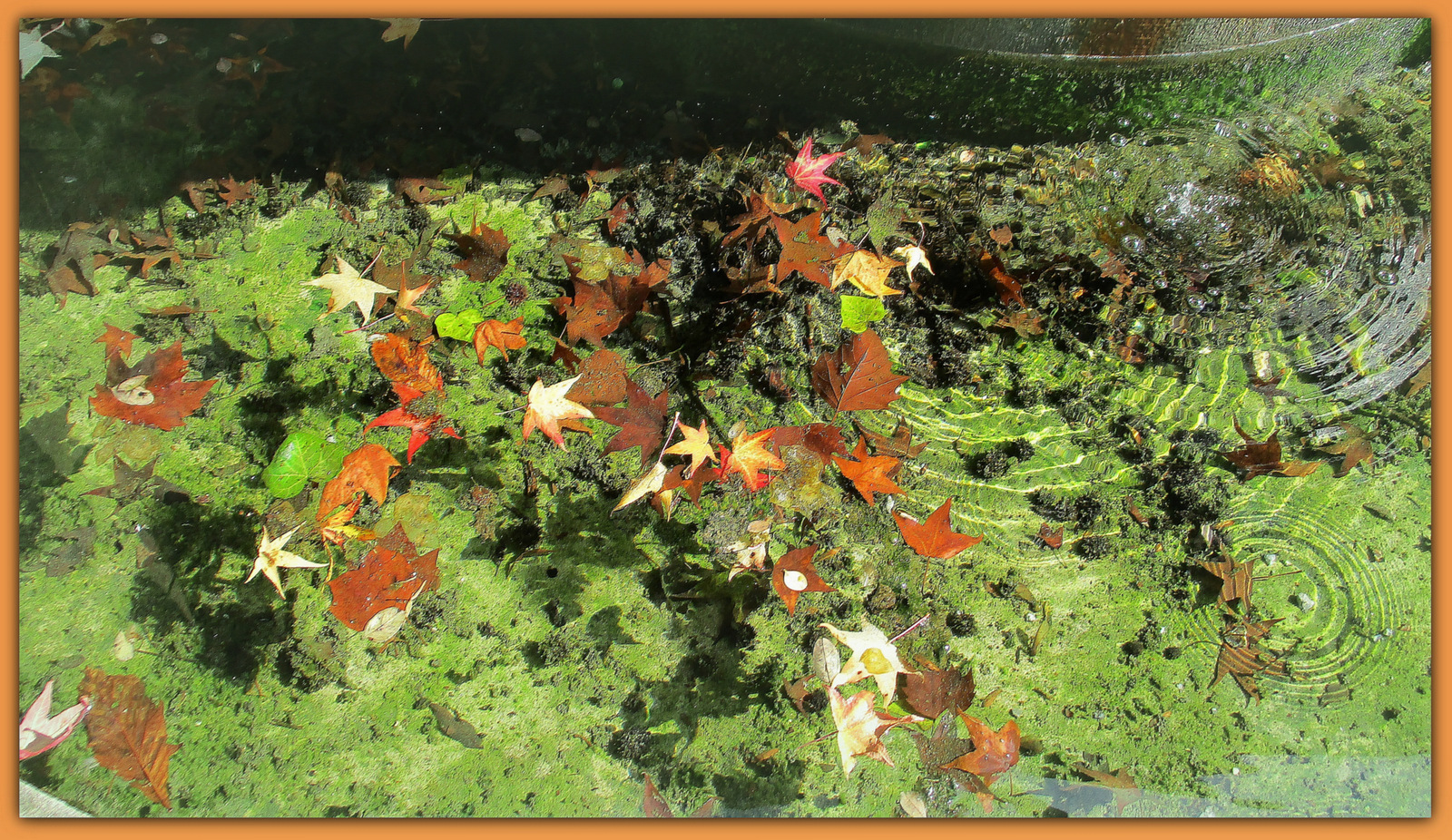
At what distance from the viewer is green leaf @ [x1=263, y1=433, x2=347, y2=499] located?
77.5 inches

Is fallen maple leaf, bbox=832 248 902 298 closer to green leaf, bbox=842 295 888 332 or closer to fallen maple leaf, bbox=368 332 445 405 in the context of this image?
green leaf, bbox=842 295 888 332

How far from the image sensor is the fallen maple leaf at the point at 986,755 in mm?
1831

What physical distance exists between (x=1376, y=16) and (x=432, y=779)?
3.98 meters

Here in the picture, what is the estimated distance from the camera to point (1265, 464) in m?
2.09

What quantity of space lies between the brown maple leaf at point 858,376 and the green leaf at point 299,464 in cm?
139

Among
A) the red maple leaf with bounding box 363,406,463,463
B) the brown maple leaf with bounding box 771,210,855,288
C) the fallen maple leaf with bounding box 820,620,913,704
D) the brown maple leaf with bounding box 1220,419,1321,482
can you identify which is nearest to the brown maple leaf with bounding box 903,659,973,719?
the fallen maple leaf with bounding box 820,620,913,704

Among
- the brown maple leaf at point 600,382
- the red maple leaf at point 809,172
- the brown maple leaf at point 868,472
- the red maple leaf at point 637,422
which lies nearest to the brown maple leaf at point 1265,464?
the brown maple leaf at point 868,472

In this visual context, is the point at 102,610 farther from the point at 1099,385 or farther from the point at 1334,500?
the point at 1334,500

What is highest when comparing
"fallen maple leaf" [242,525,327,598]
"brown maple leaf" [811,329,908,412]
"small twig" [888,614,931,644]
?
"brown maple leaf" [811,329,908,412]

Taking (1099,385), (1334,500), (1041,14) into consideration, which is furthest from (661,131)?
(1334,500)

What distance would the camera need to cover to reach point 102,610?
6.34 feet

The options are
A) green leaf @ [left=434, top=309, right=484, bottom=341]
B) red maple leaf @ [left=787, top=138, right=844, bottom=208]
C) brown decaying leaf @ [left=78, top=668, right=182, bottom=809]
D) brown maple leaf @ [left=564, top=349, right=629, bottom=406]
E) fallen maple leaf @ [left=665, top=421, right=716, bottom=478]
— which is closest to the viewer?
brown decaying leaf @ [left=78, top=668, right=182, bottom=809]

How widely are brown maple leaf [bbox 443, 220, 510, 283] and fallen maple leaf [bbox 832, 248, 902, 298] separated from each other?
1.04m

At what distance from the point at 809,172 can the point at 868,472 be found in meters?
1.02
